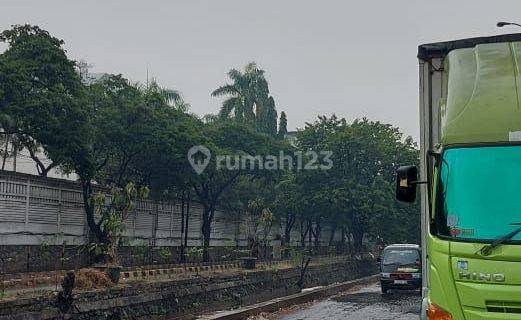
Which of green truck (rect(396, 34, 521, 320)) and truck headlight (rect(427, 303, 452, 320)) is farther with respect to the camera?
truck headlight (rect(427, 303, 452, 320))

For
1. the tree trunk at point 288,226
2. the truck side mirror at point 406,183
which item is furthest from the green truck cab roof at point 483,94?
the tree trunk at point 288,226

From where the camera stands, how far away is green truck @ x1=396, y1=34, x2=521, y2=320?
5680 mm

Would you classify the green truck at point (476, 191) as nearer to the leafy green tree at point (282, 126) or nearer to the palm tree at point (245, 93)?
the palm tree at point (245, 93)

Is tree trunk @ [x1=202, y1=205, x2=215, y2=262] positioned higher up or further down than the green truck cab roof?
further down

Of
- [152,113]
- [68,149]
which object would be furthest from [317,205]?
[68,149]

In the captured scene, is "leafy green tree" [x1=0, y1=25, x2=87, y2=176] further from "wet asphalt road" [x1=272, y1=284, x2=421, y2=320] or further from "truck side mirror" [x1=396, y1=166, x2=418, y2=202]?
"truck side mirror" [x1=396, y1=166, x2=418, y2=202]

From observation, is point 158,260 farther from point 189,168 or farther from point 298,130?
point 298,130

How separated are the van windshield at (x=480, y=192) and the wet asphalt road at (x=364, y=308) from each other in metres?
12.2

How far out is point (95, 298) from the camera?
50.5ft

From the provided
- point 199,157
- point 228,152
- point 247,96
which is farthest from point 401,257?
point 247,96

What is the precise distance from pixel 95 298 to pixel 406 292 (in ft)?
52.3

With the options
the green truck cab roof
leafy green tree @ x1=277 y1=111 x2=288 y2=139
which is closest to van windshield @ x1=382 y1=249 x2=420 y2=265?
the green truck cab roof

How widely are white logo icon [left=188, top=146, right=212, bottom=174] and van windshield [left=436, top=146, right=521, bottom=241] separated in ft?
73.3

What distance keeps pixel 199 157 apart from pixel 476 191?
2390 cm
